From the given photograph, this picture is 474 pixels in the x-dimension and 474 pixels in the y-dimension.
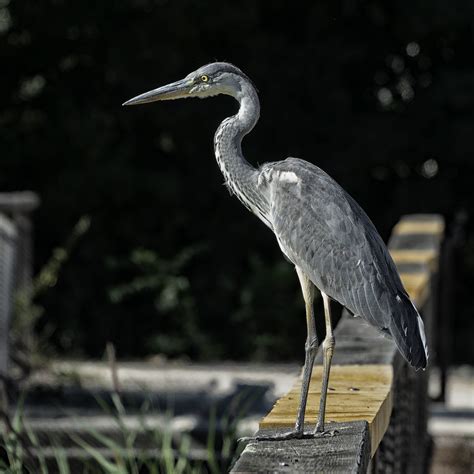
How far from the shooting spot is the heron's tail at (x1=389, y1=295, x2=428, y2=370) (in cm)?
288

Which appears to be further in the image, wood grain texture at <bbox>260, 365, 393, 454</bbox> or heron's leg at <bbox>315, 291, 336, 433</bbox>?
wood grain texture at <bbox>260, 365, 393, 454</bbox>

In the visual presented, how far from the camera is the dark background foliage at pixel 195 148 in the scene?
12445mm

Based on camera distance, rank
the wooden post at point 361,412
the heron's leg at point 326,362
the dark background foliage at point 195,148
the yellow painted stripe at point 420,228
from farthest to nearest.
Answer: the dark background foliage at point 195,148 → the yellow painted stripe at point 420,228 → the heron's leg at point 326,362 → the wooden post at point 361,412

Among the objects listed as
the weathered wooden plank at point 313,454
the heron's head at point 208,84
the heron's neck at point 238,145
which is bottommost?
the weathered wooden plank at point 313,454

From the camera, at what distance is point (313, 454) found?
96.3 inches

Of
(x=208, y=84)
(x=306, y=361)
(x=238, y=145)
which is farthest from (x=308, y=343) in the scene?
(x=208, y=84)

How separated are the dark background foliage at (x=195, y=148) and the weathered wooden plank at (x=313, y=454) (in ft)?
32.4

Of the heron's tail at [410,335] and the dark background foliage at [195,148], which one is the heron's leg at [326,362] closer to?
the heron's tail at [410,335]

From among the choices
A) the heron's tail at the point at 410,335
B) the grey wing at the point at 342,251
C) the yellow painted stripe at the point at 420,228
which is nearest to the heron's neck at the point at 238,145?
the grey wing at the point at 342,251

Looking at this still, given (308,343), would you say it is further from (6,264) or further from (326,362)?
(6,264)

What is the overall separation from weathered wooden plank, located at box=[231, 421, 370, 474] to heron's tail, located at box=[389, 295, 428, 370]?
241 millimetres

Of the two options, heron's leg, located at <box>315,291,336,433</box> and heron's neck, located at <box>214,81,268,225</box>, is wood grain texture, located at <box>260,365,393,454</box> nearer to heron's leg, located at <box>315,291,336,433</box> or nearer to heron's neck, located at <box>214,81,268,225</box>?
heron's leg, located at <box>315,291,336,433</box>

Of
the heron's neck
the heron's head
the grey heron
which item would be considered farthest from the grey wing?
the heron's head

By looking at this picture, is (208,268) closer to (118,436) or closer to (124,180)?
(124,180)
